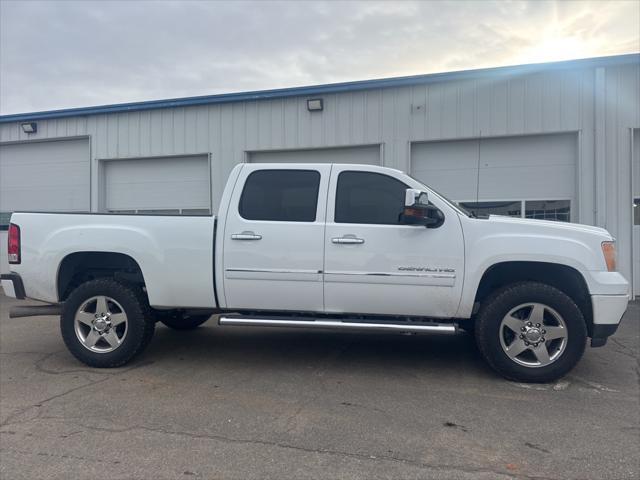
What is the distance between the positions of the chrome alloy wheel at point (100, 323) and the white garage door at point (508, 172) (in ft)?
23.2

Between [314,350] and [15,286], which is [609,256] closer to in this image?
[314,350]

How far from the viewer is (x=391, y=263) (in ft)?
15.1

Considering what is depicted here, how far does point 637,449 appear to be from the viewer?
328 centimetres

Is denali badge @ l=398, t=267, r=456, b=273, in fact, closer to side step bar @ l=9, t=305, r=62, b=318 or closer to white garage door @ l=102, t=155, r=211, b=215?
side step bar @ l=9, t=305, r=62, b=318

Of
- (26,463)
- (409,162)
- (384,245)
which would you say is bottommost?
(26,463)

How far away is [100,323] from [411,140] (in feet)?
24.4

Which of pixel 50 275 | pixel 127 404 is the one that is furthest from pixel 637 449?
pixel 50 275

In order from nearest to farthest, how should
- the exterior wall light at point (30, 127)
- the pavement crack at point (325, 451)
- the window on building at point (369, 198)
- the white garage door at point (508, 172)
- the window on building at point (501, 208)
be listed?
the pavement crack at point (325, 451) < the window on building at point (369, 198) < the white garage door at point (508, 172) < the window on building at point (501, 208) < the exterior wall light at point (30, 127)

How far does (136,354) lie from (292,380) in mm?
1696

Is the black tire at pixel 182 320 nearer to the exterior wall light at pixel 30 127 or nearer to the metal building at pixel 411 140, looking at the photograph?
the metal building at pixel 411 140

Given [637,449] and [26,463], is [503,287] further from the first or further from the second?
[26,463]

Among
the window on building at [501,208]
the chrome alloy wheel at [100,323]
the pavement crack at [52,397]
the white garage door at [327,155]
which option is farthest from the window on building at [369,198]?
the white garage door at [327,155]

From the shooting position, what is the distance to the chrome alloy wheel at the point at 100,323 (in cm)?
504

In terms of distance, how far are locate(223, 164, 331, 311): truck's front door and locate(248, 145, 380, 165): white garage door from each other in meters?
6.10
